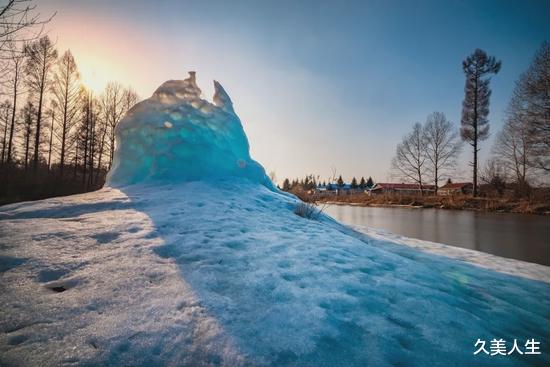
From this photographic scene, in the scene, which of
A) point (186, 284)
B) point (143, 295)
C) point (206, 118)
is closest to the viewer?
point (143, 295)

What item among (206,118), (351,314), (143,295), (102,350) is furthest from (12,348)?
(206,118)

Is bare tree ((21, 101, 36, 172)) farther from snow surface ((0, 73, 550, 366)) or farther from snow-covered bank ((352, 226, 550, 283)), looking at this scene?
snow-covered bank ((352, 226, 550, 283))

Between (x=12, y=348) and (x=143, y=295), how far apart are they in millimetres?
642

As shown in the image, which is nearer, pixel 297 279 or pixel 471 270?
pixel 297 279

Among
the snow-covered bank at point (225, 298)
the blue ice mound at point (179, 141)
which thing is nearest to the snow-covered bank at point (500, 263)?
the snow-covered bank at point (225, 298)

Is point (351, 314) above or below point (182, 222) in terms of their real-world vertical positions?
below

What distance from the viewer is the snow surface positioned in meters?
1.32

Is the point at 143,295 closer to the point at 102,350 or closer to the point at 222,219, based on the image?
the point at 102,350

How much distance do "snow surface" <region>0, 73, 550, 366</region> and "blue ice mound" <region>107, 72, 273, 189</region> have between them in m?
1.89

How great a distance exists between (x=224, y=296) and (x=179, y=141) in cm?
466

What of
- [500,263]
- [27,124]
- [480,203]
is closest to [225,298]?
[500,263]

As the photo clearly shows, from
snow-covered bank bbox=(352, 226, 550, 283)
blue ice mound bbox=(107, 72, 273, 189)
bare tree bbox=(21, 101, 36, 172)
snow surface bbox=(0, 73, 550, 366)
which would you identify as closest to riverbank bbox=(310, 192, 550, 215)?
blue ice mound bbox=(107, 72, 273, 189)

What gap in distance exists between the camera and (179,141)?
562 centimetres

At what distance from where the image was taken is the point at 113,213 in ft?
11.2
